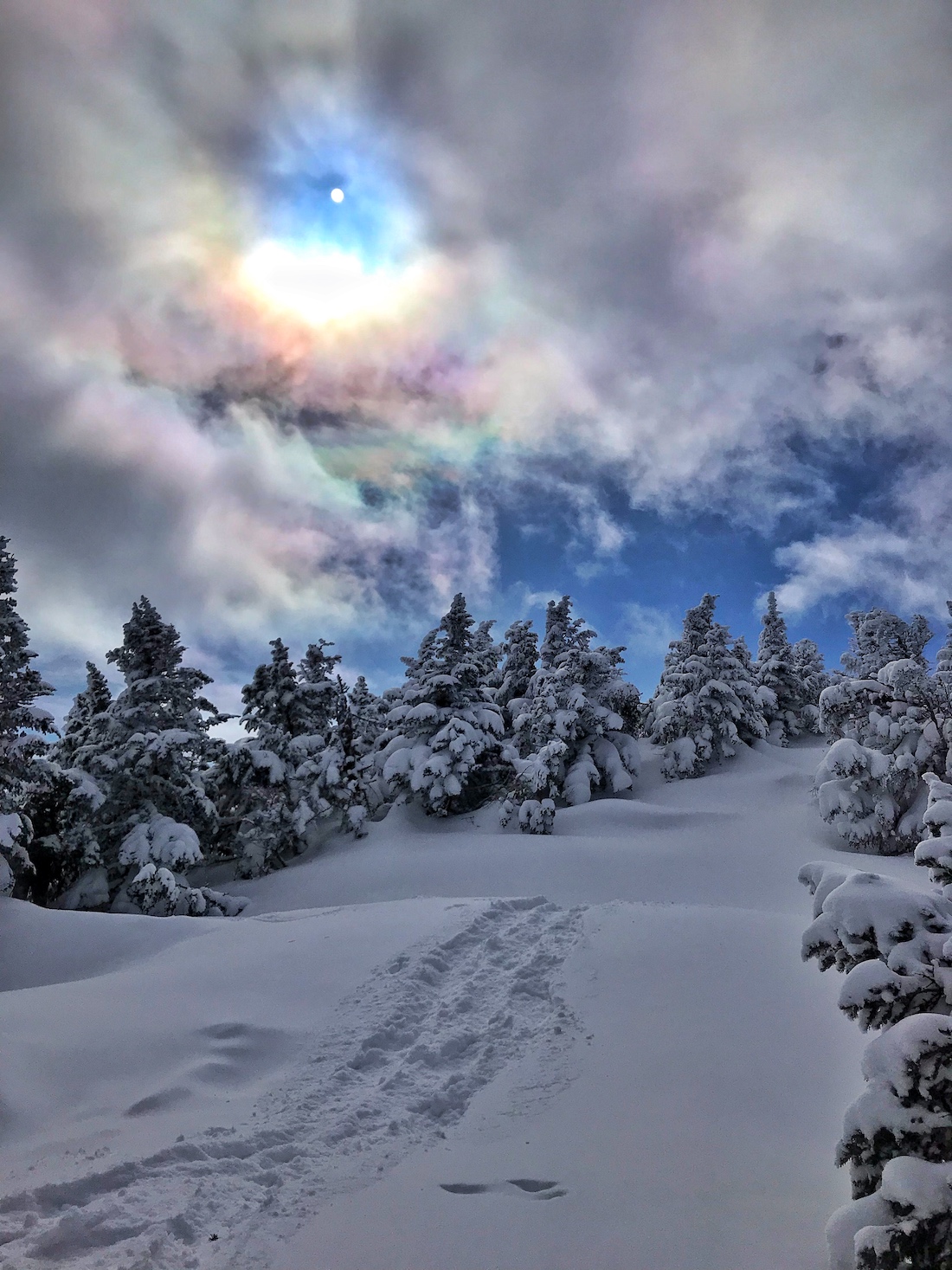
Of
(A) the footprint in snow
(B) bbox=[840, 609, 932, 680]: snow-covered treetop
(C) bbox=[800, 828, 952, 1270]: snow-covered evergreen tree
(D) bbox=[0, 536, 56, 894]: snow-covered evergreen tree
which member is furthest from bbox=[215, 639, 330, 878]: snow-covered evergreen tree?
(B) bbox=[840, 609, 932, 680]: snow-covered treetop

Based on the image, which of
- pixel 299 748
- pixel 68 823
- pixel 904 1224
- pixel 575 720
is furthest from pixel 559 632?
pixel 904 1224

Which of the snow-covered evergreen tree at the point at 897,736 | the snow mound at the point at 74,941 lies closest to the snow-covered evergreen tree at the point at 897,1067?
the snow-covered evergreen tree at the point at 897,736

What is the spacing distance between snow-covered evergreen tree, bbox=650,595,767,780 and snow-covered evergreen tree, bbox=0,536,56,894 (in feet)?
77.2

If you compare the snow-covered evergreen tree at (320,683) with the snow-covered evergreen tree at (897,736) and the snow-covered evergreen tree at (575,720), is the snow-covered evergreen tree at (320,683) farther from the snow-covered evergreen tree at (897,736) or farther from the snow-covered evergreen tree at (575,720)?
the snow-covered evergreen tree at (897,736)

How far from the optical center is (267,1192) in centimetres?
447

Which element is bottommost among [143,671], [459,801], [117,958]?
[117,958]

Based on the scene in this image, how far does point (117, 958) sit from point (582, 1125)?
33.2 feet

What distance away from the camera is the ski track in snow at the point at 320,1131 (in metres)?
3.95

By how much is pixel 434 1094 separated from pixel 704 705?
26265 mm

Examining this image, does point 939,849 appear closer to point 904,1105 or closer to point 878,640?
point 904,1105

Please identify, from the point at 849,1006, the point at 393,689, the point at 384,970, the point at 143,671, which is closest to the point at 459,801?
the point at 393,689

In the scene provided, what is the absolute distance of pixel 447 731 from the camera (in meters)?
24.9

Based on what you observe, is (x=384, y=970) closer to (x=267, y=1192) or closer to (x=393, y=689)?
(x=267, y=1192)

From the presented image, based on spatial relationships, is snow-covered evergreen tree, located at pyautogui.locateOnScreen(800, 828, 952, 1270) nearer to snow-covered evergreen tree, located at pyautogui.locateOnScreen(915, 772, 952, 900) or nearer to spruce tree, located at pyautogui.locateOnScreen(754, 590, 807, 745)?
A: snow-covered evergreen tree, located at pyautogui.locateOnScreen(915, 772, 952, 900)
